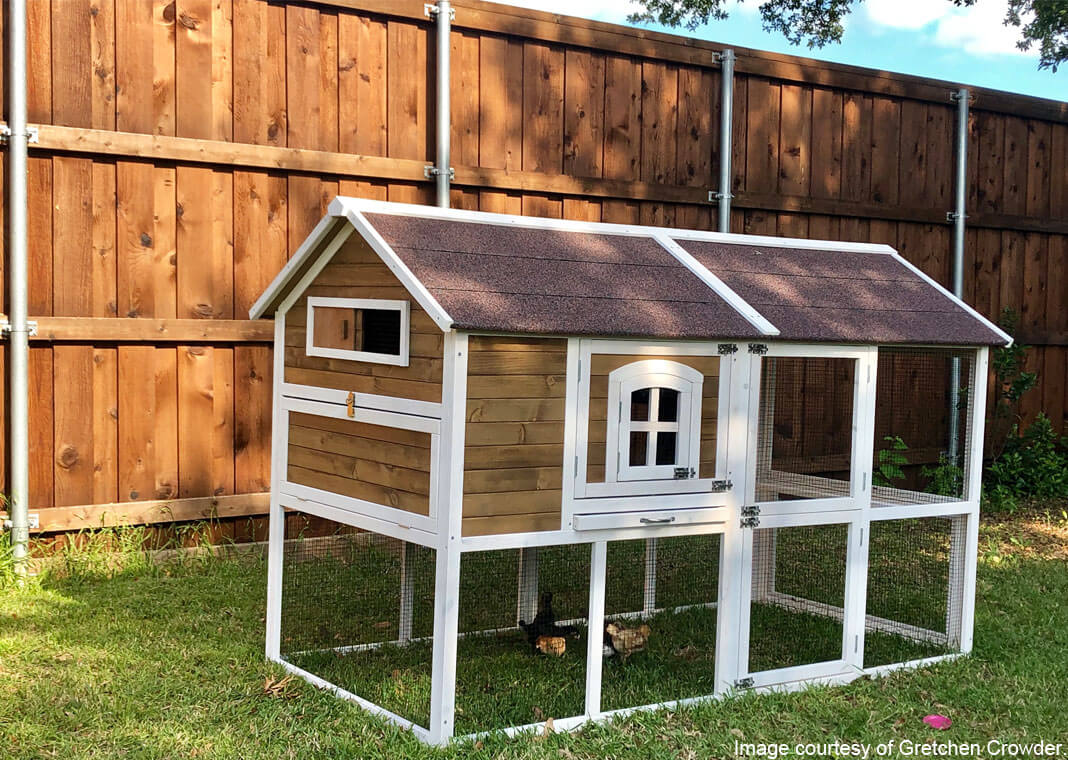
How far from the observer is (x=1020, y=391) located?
9.24 m

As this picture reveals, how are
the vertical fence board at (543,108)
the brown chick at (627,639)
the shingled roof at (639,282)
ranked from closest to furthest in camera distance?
1. the shingled roof at (639,282)
2. the brown chick at (627,639)
3. the vertical fence board at (543,108)

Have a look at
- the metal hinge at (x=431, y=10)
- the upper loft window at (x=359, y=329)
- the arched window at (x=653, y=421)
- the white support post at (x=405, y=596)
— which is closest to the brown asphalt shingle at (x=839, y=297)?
the arched window at (x=653, y=421)

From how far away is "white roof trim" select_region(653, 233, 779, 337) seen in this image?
14.9ft

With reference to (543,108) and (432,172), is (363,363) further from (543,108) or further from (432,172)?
(543,108)

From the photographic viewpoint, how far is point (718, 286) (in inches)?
188

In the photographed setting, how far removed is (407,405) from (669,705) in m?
1.54

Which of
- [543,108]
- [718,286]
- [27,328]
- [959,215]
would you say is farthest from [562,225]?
[959,215]

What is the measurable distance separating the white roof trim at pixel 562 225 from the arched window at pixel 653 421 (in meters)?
0.85

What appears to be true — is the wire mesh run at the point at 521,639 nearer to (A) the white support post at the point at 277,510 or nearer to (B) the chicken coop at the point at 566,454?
(B) the chicken coop at the point at 566,454

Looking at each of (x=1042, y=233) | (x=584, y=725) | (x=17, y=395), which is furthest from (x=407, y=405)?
(x=1042, y=233)

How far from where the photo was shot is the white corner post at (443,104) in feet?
22.5

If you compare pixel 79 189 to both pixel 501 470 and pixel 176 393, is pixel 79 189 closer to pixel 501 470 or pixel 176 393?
pixel 176 393

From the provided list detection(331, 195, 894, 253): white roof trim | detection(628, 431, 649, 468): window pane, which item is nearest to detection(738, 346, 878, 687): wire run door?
detection(628, 431, 649, 468): window pane

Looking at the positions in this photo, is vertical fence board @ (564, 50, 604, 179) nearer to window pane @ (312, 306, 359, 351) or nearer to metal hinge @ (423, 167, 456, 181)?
metal hinge @ (423, 167, 456, 181)
